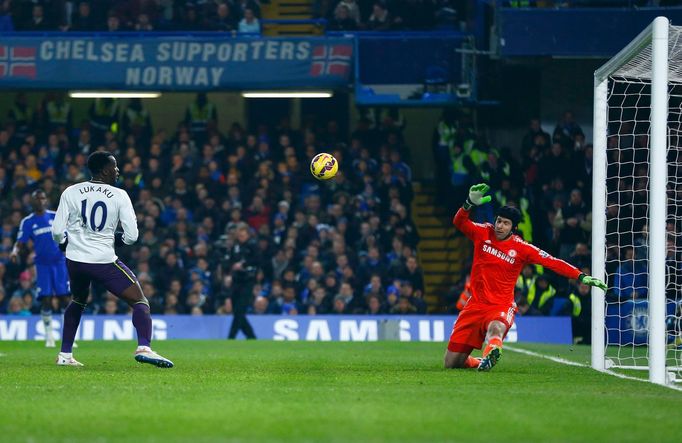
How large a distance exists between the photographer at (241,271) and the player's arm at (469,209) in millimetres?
9829

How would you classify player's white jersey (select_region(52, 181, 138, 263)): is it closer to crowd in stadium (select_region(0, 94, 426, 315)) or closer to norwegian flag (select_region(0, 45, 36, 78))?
crowd in stadium (select_region(0, 94, 426, 315))

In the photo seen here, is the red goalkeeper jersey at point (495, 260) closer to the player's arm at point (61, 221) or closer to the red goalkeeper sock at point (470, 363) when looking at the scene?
the red goalkeeper sock at point (470, 363)

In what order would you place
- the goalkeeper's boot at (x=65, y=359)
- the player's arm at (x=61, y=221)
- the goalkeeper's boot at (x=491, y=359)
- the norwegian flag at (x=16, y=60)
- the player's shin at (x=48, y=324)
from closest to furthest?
the player's arm at (x=61, y=221) → the goalkeeper's boot at (x=491, y=359) → the goalkeeper's boot at (x=65, y=359) → the player's shin at (x=48, y=324) → the norwegian flag at (x=16, y=60)

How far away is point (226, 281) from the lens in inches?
904

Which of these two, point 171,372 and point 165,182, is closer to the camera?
point 171,372

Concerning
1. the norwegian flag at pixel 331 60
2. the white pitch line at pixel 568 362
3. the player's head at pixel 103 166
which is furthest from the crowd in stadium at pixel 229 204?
the player's head at pixel 103 166

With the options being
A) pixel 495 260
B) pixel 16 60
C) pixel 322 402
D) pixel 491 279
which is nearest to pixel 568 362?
pixel 491 279

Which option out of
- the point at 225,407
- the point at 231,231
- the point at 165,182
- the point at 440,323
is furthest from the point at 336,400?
the point at 165,182

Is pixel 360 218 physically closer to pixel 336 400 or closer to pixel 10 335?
pixel 10 335

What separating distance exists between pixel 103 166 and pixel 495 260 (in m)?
3.95

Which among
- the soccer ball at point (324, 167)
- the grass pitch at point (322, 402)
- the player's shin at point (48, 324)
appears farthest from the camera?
the player's shin at point (48, 324)

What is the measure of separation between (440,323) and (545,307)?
1.86m

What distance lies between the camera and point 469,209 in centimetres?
1238

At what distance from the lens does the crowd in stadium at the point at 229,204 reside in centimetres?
2312
